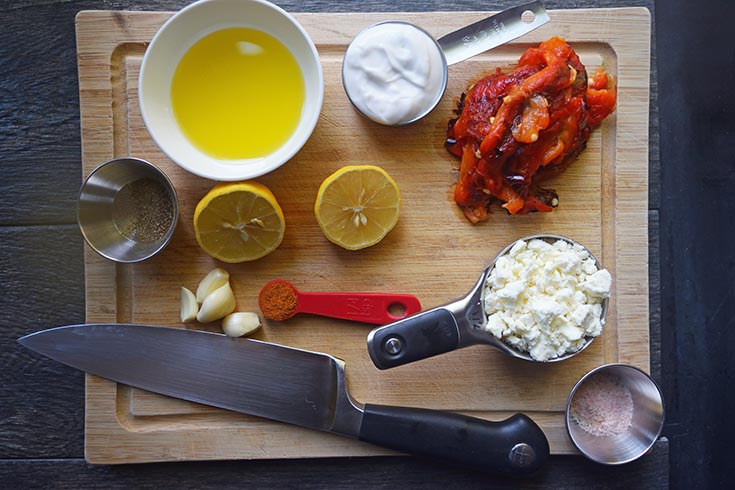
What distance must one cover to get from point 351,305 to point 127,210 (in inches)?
31.3

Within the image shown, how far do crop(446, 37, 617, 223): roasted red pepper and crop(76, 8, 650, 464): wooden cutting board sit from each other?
63 millimetres

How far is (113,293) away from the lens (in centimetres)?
200

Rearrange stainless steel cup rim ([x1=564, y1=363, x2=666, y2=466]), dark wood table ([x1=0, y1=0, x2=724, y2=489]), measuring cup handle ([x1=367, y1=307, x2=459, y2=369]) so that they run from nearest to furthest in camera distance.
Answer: measuring cup handle ([x1=367, y1=307, x2=459, y2=369]) < stainless steel cup rim ([x1=564, y1=363, x2=666, y2=466]) < dark wood table ([x1=0, y1=0, x2=724, y2=489])

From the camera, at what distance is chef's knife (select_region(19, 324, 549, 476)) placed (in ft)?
6.37

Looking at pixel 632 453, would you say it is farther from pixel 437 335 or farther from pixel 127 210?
pixel 127 210

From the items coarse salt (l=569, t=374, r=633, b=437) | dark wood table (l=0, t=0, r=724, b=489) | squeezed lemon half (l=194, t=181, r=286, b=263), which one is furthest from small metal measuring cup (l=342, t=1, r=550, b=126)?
coarse salt (l=569, t=374, r=633, b=437)

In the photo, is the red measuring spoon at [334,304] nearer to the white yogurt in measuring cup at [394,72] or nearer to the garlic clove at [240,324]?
the garlic clove at [240,324]

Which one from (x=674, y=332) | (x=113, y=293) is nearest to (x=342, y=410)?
(x=113, y=293)

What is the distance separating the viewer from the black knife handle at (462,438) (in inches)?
73.6

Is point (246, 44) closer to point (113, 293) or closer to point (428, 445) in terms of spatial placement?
point (113, 293)

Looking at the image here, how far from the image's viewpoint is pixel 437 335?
181 centimetres

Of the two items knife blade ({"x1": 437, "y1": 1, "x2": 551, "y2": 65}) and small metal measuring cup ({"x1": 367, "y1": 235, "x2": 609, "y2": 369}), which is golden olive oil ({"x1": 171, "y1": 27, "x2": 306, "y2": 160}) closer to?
knife blade ({"x1": 437, "y1": 1, "x2": 551, "y2": 65})

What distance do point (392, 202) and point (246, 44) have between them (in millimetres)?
685

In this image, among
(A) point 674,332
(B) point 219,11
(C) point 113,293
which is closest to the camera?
(B) point 219,11
